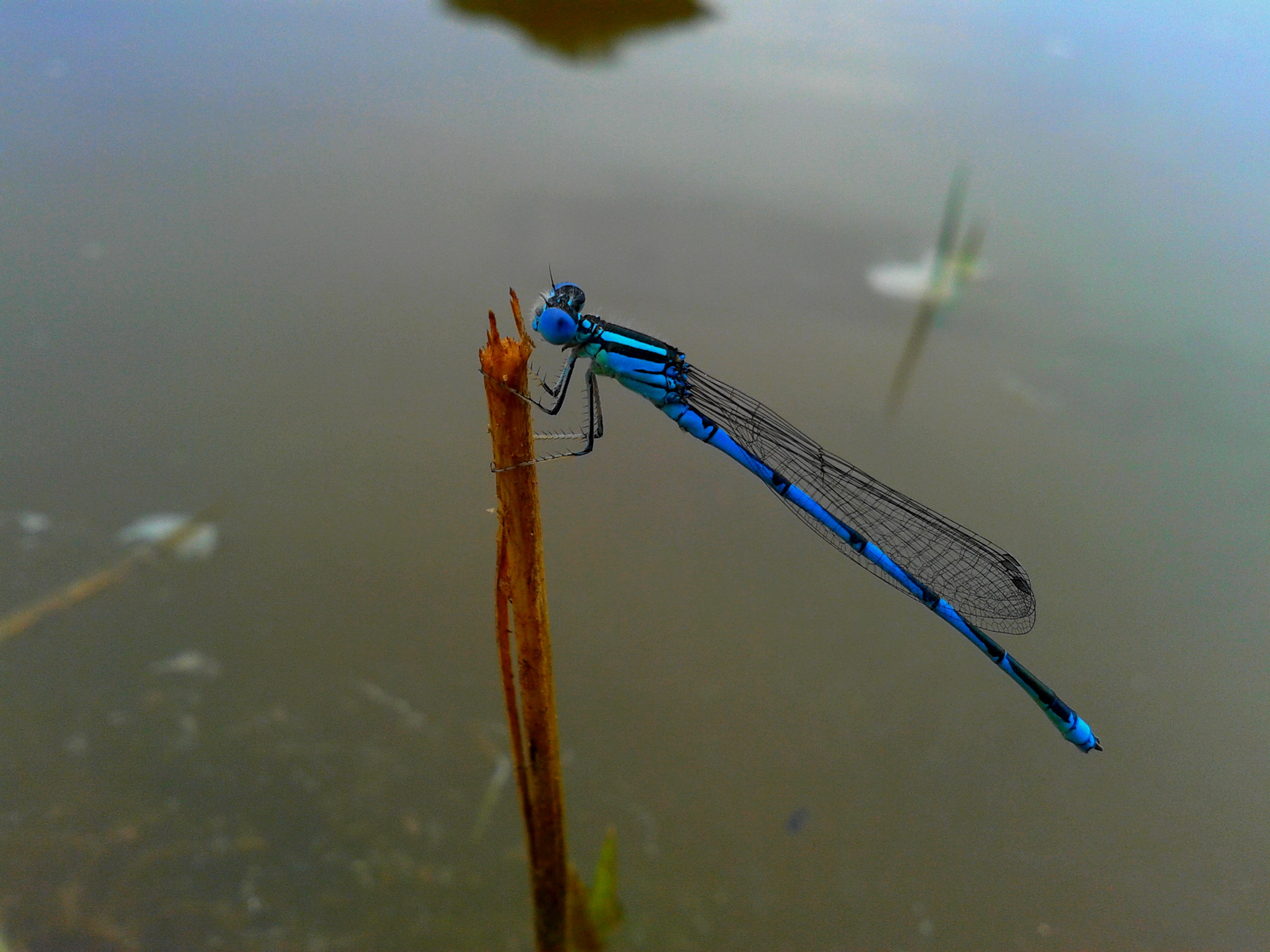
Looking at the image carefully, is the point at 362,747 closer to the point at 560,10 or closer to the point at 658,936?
the point at 658,936

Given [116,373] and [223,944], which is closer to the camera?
[223,944]

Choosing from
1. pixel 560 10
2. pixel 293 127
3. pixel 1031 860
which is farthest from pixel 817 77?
pixel 1031 860

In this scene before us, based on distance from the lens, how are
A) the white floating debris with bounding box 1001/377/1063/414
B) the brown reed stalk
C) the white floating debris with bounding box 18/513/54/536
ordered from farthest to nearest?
1. the white floating debris with bounding box 1001/377/1063/414
2. the white floating debris with bounding box 18/513/54/536
3. the brown reed stalk

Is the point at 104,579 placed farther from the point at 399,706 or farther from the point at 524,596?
the point at 524,596

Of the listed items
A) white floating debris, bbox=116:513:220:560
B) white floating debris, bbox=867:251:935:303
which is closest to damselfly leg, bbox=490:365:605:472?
white floating debris, bbox=116:513:220:560

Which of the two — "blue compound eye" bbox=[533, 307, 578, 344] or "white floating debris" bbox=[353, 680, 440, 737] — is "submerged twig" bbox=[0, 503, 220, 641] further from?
"blue compound eye" bbox=[533, 307, 578, 344]

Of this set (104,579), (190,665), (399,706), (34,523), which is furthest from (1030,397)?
(34,523)

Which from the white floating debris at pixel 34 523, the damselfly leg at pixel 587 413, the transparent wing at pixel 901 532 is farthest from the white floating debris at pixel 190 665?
the transparent wing at pixel 901 532

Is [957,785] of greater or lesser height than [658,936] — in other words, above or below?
above
